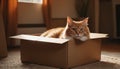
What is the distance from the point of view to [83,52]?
2.18 meters

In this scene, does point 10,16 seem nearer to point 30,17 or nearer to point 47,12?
point 30,17

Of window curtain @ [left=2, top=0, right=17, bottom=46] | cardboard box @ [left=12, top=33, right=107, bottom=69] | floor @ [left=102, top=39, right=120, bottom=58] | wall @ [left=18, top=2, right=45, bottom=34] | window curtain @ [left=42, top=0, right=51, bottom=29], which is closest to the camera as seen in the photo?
cardboard box @ [left=12, top=33, right=107, bottom=69]

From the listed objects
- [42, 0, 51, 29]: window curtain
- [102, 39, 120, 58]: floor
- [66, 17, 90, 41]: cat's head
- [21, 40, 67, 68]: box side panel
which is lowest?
[102, 39, 120, 58]: floor

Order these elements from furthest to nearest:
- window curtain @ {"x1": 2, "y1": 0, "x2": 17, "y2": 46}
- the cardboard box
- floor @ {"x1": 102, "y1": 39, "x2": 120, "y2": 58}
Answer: window curtain @ {"x1": 2, "y1": 0, "x2": 17, "y2": 46}
floor @ {"x1": 102, "y1": 39, "x2": 120, "y2": 58}
the cardboard box

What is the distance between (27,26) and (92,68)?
6.12 ft

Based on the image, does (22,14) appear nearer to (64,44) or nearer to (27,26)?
(27,26)

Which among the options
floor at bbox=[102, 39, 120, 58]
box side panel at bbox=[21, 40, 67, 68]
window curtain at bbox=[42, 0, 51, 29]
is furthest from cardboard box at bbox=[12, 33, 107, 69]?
window curtain at bbox=[42, 0, 51, 29]

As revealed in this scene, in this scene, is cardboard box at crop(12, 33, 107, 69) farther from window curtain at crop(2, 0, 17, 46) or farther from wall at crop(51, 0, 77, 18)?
wall at crop(51, 0, 77, 18)

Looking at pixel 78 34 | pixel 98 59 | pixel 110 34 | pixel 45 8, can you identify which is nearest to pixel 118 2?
pixel 110 34

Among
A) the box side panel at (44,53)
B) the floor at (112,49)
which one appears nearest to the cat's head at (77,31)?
the box side panel at (44,53)

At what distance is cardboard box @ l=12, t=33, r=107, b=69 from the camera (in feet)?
6.52

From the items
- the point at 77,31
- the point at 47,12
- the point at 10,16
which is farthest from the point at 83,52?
the point at 47,12

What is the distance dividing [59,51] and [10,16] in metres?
1.66

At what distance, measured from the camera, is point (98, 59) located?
2.40 m
